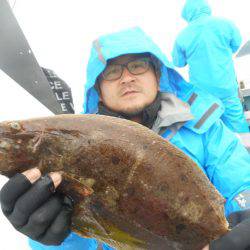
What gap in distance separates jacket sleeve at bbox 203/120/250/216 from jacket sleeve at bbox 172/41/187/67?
3.95 m

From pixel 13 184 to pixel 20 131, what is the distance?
28 centimetres

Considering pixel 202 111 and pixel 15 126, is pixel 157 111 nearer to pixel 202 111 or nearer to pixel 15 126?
pixel 202 111

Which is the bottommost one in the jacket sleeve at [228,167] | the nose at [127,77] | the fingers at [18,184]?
the jacket sleeve at [228,167]

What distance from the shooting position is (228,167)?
2.63m

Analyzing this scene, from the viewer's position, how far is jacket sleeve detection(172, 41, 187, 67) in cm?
660

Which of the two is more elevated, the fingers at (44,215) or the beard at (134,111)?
the fingers at (44,215)

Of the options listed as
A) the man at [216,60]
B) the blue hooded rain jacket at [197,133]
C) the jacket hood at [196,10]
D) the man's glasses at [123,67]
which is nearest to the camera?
the blue hooded rain jacket at [197,133]

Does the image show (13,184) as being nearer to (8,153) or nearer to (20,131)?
(8,153)

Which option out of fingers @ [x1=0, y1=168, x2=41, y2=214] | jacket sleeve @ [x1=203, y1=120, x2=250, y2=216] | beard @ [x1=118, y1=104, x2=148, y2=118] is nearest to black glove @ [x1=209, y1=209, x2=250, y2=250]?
jacket sleeve @ [x1=203, y1=120, x2=250, y2=216]

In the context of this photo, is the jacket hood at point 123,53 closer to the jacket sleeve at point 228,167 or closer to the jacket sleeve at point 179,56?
the jacket sleeve at point 228,167

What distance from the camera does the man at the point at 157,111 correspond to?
246cm

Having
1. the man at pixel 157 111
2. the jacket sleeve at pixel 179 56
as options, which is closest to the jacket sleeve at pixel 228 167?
the man at pixel 157 111

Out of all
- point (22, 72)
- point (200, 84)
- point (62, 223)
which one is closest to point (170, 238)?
point (62, 223)

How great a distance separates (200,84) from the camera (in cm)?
605
